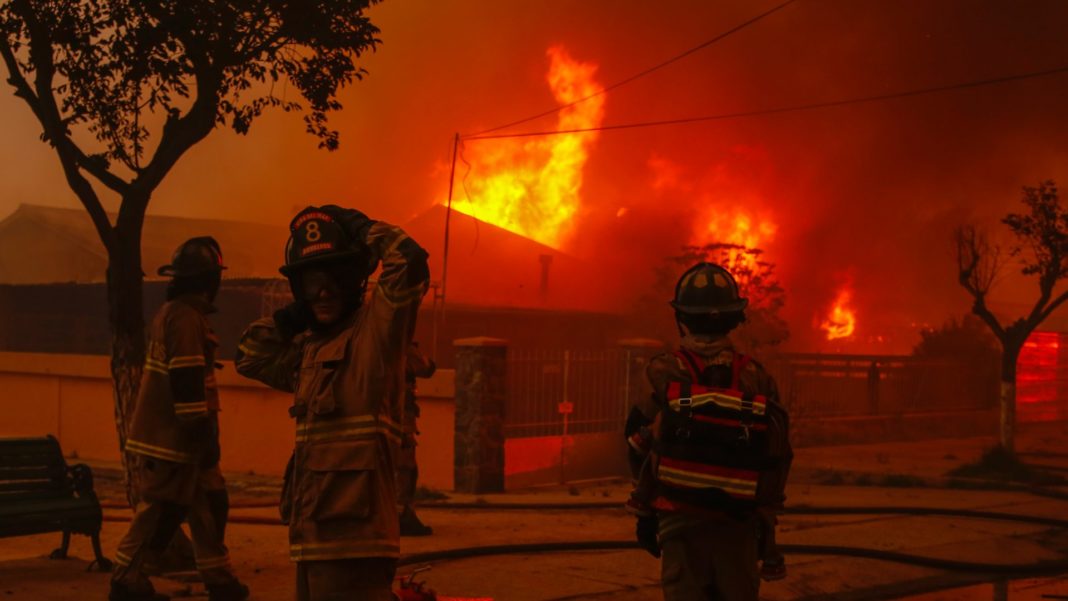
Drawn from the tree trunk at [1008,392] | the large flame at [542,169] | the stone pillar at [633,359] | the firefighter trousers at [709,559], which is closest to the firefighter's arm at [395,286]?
the firefighter trousers at [709,559]

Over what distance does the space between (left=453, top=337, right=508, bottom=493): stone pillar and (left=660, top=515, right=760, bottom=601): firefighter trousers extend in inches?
338

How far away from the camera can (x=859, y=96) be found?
109 feet

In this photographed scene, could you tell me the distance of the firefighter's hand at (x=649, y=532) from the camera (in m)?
4.48

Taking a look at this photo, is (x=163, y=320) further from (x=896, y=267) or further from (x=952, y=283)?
(x=952, y=283)

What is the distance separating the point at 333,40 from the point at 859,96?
82.8ft

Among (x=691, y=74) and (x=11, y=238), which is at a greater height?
(x=691, y=74)

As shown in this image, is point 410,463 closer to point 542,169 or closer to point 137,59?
point 137,59

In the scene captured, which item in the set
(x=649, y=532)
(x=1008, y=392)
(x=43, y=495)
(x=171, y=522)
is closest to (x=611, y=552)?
(x=171, y=522)

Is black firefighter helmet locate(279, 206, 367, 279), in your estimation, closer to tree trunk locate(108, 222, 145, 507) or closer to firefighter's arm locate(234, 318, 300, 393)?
firefighter's arm locate(234, 318, 300, 393)

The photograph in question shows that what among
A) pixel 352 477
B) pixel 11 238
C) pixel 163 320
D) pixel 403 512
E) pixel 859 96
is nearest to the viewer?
pixel 352 477

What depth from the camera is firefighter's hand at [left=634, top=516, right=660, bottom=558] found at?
4.48 metres

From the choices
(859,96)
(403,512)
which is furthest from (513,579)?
(859,96)

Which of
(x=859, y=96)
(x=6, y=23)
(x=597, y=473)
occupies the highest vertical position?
(x=859, y=96)

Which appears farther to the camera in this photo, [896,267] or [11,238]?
[896,267]
